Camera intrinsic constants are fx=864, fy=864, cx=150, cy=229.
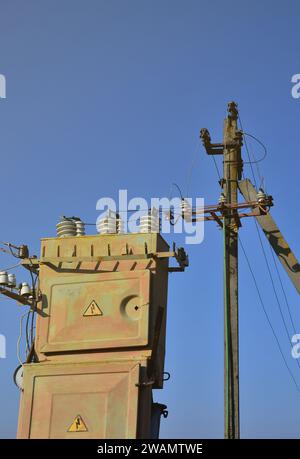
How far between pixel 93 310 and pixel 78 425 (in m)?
2.12

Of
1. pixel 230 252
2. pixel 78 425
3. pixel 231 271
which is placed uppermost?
pixel 230 252

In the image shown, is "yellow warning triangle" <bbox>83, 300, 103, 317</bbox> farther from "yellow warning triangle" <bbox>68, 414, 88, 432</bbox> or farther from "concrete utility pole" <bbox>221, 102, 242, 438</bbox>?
"concrete utility pole" <bbox>221, 102, 242, 438</bbox>

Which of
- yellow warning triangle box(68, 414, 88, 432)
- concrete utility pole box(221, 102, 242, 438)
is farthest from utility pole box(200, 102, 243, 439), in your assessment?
yellow warning triangle box(68, 414, 88, 432)

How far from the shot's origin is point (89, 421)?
50.4 feet

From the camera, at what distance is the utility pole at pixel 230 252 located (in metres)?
18.8

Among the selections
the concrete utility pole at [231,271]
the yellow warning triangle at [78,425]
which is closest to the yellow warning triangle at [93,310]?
the yellow warning triangle at [78,425]

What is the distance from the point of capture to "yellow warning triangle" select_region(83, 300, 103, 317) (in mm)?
16062

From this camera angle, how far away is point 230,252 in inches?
816

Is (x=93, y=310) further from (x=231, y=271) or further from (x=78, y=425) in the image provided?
(x=231, y=271)

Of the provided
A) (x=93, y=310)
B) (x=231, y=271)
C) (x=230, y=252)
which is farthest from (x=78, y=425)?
(x=230, y=252)

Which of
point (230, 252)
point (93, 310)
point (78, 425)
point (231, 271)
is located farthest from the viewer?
point (230, 252)

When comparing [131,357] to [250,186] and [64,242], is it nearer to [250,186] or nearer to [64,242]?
[64,242]
